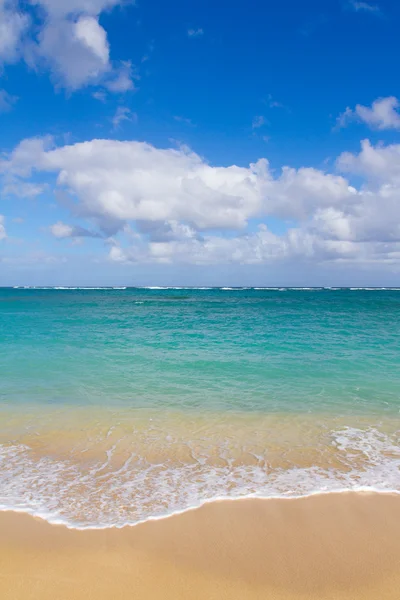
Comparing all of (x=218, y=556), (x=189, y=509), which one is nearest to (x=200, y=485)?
(x=189, y=509)

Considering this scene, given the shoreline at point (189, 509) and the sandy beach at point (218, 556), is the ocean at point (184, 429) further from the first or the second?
the sandy beach at point (218, 556)

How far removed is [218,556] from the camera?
13.5ft

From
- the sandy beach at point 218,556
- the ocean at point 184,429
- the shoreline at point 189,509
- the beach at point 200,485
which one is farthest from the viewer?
the ocean at point 184,429

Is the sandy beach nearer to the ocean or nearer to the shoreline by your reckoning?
the shoreline

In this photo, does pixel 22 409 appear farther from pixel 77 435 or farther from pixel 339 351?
pixel 339 351

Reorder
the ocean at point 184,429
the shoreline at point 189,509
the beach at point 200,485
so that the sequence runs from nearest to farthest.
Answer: the beach at point 200,485 → the shoreline at point 189,509 → the ocean at point 184,429

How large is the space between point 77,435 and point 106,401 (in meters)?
2.25

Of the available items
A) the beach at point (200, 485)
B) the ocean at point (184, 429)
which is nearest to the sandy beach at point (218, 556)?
the beach at point (200, 485)

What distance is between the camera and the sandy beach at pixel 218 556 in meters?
3.64

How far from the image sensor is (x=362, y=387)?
11219mm

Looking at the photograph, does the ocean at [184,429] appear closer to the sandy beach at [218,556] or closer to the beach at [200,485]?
the beach at [200,485]

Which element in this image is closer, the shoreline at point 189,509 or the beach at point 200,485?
the beach at point 200,485

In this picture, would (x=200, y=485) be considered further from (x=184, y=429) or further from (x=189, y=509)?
(x=184, y=429)

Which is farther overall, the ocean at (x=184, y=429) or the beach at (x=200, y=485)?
the ocean at (x=184, y=429)
